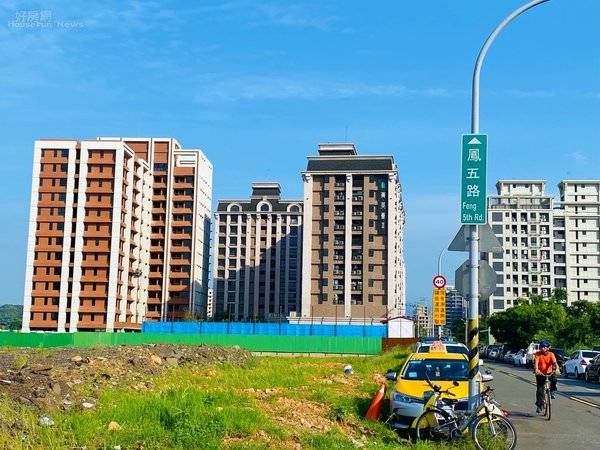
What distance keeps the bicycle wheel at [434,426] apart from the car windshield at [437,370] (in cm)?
247

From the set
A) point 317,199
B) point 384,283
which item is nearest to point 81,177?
point 317,199

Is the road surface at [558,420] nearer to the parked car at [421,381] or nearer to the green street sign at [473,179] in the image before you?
the parked car at [421,381]

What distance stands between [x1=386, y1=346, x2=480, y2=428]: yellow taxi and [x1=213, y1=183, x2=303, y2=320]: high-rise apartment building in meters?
121

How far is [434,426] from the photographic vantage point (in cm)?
1133

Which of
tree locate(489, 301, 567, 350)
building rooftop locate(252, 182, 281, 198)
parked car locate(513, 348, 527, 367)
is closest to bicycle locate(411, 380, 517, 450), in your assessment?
parked car locate(513, 348, 527, 367)

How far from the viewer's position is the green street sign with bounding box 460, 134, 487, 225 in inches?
467

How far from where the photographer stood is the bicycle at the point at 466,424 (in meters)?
10.5

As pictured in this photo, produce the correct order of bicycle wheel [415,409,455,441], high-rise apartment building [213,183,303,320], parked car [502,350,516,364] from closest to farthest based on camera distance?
bicycle wheel [415,409,455,441]
parked car [502,350,516,364]
high-rise apartment building [213,183,303,320]

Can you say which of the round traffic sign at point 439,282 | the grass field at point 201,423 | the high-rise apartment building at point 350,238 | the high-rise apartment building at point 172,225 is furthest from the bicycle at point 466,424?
the high-rise apartment building at point 172,225


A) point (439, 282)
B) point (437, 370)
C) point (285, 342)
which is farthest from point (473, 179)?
point (285, 342)

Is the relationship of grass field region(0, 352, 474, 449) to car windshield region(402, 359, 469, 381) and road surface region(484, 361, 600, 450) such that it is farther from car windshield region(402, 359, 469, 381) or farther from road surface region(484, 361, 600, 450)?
road surface region(484, 361, 600, 450)

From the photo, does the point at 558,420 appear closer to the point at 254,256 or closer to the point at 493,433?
the point at 493,433

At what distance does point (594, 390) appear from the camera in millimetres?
27250

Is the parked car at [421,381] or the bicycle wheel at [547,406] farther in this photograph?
the bicycle wheel at [547,406]
